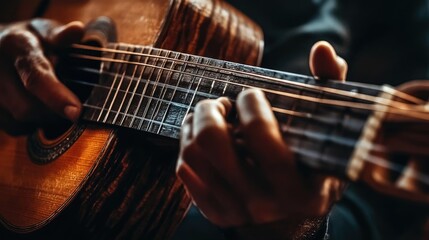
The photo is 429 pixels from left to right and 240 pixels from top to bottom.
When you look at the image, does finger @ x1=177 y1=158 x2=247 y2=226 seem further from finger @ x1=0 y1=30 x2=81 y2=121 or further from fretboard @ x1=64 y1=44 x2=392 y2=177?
finger @ x1=0 y1=30 x2=81 y2=121

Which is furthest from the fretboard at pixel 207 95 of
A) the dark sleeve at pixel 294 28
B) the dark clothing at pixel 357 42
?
the dark sleeve at pixel 294 28

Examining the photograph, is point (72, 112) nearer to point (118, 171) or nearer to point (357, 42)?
point (118, 171)

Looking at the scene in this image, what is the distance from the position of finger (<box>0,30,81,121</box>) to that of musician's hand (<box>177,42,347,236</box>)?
14.0 inches

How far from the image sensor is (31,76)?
0.90 m

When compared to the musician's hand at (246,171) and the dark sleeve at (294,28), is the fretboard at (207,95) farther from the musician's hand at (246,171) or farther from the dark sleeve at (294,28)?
the dark sleeve at (294,28)

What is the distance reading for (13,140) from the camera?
101 centimetres

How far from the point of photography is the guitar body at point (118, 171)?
2.61 feet

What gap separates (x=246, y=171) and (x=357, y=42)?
0.92 meters

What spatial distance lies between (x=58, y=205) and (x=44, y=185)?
0.07 meters

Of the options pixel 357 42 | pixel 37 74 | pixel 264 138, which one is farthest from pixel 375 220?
pixel 37 74

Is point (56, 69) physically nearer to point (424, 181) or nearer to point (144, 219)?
point (144, 219)

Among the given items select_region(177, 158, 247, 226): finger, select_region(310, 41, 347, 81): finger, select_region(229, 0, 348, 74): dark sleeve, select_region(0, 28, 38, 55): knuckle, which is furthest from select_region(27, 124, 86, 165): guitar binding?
select_region(229, 0, 348, 74): dark sleeve

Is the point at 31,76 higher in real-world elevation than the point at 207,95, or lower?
lower

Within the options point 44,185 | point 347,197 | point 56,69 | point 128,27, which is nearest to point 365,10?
point 347,197
